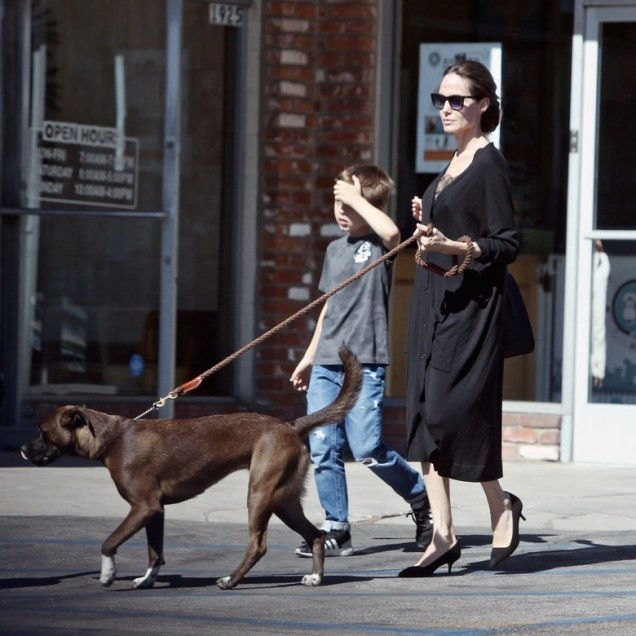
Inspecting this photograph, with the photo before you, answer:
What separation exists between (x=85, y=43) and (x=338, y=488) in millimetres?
4653

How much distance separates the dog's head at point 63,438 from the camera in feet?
21.4

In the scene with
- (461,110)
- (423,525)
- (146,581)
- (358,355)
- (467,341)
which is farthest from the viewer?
(423,525)

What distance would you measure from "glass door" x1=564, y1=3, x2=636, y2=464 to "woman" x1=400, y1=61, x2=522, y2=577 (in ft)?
13.7

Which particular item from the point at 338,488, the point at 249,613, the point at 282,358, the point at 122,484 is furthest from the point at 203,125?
the point at 249,613

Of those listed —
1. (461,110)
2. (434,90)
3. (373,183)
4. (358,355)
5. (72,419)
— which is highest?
(434,90)

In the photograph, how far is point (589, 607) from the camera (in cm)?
596

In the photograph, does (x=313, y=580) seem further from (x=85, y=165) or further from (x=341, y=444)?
(x=85, y=165)

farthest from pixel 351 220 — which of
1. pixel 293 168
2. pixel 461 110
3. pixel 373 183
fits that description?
pixel 293 168

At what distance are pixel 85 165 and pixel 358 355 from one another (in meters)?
4.14

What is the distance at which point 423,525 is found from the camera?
7574 mm

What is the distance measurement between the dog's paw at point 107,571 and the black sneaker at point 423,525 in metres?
1.67

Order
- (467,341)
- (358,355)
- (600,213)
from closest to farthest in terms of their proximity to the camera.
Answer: (467,341)
(358,355)
(600,213)

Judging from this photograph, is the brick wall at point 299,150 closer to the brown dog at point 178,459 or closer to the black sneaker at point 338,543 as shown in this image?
the black sneaker at point 338,543

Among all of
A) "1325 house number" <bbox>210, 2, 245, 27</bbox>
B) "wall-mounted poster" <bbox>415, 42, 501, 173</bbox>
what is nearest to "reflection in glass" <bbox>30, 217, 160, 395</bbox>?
"1325 house number" <bbox>210, 2, 245, 27</bbox>
